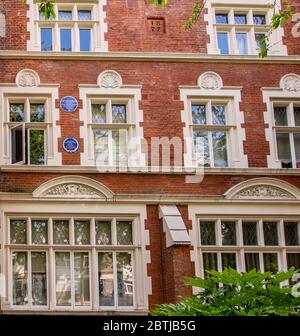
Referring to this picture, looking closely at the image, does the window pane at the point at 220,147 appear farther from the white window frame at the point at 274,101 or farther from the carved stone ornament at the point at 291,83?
the carved stone ornament at the point at 291,83

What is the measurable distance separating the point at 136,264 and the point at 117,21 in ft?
19.4

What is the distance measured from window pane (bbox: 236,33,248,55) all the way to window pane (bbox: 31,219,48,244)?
6.44 meters

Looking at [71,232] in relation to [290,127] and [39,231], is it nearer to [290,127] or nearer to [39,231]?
[39,231]

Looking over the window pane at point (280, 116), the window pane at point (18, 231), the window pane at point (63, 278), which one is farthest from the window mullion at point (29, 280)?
the window pane at point (280, 116)

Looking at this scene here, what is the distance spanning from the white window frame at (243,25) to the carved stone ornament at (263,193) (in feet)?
11.2

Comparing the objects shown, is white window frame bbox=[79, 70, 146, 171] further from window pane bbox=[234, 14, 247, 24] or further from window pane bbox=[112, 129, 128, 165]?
window pane bbox=[234, 14, 247, 24]

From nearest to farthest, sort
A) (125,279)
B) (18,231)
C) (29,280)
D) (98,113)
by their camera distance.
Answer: (29,280) → (18,231) → (125,279) → (98,113)

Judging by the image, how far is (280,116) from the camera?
17156mm

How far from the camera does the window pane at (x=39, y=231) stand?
15.4 meters

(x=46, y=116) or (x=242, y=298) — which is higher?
(x=46, y=116)

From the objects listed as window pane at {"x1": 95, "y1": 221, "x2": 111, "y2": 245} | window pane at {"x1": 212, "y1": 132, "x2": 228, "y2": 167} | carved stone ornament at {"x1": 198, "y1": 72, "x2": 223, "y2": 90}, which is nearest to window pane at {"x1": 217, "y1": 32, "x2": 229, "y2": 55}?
carved stone ornament at {"x1": 198, "y1": 72, "x2": 223, "y2": 90}

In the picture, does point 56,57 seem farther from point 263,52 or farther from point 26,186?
point 263,52

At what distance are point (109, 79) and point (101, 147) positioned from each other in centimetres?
164

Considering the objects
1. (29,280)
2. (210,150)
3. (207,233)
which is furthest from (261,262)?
(29,280)
